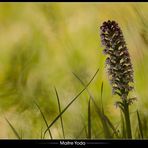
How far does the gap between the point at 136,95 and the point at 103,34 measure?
23 cm

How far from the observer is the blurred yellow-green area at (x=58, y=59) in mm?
1672

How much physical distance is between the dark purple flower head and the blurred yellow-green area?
1.1 inches

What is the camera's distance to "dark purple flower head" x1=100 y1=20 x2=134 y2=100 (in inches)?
64.3

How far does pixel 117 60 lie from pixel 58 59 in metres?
0.20

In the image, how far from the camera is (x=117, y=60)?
1638 mm

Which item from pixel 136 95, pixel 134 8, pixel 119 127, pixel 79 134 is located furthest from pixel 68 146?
pixel 134 8

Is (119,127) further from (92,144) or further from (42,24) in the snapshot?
(42,24)

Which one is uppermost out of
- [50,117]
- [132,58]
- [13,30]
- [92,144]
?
[13,30]

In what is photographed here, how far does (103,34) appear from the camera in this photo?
1681mm

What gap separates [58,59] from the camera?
169 centimetres

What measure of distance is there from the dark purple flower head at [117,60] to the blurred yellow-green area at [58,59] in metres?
0.03

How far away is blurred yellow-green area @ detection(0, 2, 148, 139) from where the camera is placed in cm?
167

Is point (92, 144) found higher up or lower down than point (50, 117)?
lower down

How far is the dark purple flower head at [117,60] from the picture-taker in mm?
1633
